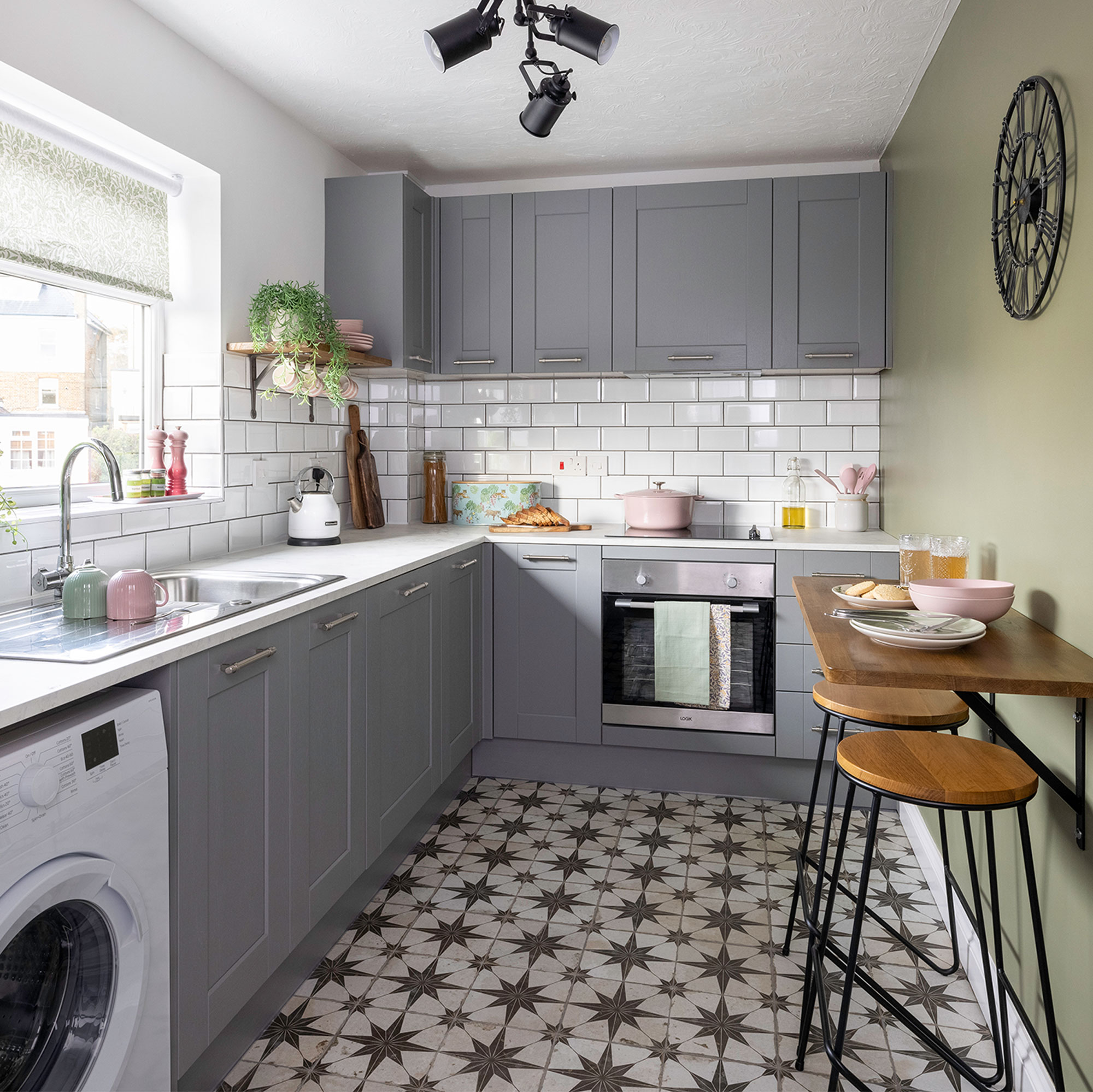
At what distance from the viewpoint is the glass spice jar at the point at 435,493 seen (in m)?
4.11

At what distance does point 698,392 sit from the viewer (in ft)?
13.1

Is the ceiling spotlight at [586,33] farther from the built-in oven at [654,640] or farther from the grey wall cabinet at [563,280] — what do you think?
the built-in oven at [654,640]

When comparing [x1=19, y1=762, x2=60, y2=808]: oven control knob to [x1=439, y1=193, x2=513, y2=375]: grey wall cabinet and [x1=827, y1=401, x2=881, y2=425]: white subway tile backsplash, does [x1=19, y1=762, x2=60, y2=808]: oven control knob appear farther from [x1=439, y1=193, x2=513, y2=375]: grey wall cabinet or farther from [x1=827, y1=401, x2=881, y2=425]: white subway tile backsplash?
[x1=827, y1=401, x2=881, y2=425]: white subway tile backsplash

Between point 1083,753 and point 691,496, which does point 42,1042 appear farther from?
point 691,496

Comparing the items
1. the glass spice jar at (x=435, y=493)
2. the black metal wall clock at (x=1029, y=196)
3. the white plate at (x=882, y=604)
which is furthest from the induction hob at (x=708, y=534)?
the black metal wall clock at (x=1029, y=196)

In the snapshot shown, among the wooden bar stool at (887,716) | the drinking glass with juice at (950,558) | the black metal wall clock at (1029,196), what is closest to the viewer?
the black metal wall clock at (1029,196)

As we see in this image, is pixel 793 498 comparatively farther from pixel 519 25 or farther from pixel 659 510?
pixel 519 25

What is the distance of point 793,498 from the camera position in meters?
3.94

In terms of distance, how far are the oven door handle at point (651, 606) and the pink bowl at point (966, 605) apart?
4.96 feet

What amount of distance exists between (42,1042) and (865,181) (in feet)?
12.2

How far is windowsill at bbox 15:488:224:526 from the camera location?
7.36 feet

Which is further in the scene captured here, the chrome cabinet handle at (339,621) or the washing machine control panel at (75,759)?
the chrome cabinet handle at (339,621)

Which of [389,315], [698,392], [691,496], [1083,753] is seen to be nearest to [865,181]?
[698,392]

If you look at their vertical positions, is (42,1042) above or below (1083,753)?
below
